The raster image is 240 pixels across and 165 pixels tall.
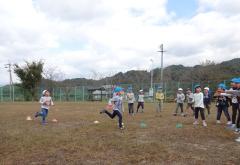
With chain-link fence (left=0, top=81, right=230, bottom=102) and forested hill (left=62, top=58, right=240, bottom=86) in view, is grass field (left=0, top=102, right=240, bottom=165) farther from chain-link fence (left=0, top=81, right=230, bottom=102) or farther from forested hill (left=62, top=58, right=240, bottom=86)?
forested hill (left=62, top=58, right=240, bottom=86)

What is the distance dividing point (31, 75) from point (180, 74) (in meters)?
29.1

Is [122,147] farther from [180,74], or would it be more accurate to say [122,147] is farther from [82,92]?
[180,74]

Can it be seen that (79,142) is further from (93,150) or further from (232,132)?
(232,132)

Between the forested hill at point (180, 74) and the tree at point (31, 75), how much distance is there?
8.19m

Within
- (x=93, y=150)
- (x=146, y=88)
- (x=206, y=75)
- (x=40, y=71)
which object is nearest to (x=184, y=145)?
(x=93, y=150)

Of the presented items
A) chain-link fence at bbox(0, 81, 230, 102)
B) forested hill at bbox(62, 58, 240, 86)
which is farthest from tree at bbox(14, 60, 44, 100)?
forested hill at bbox(62, 58, 240, 86)

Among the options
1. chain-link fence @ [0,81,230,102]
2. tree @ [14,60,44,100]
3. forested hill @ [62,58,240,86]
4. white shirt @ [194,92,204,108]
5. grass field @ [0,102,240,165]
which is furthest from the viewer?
tree @ [14,60,44,100]

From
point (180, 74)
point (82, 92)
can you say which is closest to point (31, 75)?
point (82, 92)

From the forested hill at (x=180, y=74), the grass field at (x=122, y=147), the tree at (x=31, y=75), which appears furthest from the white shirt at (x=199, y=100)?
the tree at (x=31, y=75)

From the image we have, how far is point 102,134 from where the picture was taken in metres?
10.2

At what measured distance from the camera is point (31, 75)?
57.3m

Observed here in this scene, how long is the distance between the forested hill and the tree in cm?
819

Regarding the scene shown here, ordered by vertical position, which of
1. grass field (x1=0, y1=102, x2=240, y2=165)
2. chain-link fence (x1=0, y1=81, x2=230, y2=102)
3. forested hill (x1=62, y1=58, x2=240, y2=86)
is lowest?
grass field (x1=0, y1=102, x2=240, y2=165)

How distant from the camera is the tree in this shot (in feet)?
187
